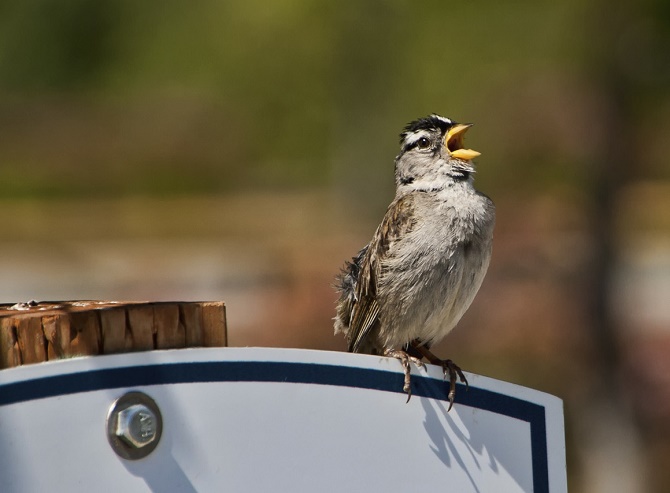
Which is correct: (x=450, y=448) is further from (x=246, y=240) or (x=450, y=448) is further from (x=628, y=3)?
(x=246, y=240)

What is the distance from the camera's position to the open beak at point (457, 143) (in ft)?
14.7

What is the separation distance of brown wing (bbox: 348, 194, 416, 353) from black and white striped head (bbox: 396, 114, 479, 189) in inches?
6.7

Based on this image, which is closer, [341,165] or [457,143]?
[457,143]

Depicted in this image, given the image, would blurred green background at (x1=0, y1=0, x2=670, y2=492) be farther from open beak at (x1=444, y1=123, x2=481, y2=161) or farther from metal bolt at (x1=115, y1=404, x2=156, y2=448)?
metal bolt at (x1=115, y1=404, x2=156, y2=448)

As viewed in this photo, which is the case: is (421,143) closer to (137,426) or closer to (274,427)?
(274,427)

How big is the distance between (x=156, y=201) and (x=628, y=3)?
1342cm

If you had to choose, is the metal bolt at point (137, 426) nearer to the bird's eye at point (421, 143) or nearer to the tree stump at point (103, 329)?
the tree stump at point (103, 329)

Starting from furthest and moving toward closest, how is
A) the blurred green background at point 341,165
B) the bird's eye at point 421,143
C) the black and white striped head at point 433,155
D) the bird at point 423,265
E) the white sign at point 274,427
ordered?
1. the blurred green background at point 341,165
2. the bird's eye at point 421,143
3. the black and white striped head at point 433,155
4. the bird at point 423,265
5. the white sign at point 274,427

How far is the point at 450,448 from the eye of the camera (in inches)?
107

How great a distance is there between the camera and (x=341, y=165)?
630 inches

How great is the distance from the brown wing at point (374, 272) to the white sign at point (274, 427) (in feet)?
4.67

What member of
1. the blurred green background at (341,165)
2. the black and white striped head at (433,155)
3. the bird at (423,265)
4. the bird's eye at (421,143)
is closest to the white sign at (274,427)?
the bird at (423,265)

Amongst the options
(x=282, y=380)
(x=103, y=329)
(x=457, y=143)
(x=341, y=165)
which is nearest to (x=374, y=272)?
(x=457, y=143)

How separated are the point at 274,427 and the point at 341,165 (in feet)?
44.5
